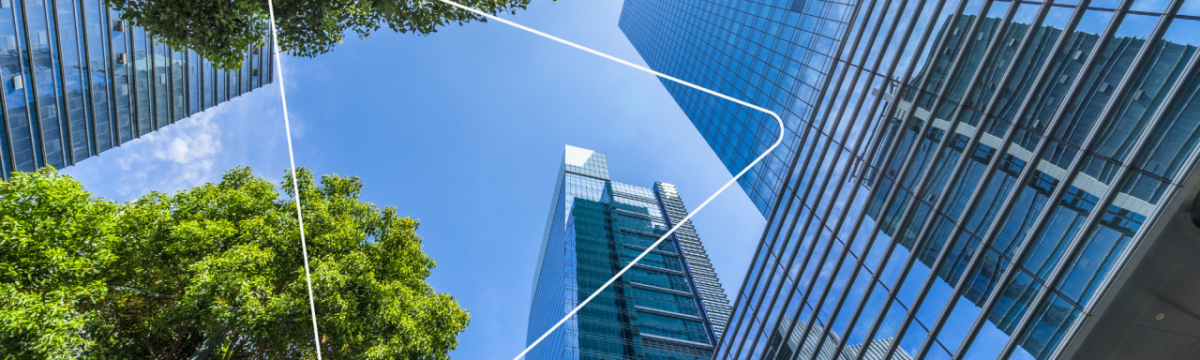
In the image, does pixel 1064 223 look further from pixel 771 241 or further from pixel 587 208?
pixel 587 208

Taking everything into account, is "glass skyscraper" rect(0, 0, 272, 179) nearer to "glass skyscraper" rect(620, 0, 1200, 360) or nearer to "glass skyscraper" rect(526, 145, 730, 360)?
"glass skyscraper" rect(620, 0, 1200, 360)

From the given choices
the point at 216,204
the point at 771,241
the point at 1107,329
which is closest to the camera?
the point at 1107,329

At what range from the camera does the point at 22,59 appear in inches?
838

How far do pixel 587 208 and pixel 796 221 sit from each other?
209 ft

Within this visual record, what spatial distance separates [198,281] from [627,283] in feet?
206

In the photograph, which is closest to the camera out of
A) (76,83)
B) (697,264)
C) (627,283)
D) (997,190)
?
(997,190)

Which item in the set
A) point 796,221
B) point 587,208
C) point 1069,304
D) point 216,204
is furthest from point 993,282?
point 587,208

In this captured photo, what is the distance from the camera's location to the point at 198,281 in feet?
27.8

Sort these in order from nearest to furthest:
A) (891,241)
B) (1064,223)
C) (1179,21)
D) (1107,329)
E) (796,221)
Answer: (1179,21) < (1107,329) < (1064,223) < (891,241) < (796,221)

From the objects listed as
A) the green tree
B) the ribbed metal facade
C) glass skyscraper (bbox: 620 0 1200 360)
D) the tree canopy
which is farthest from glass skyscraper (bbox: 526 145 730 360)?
the tree canopy

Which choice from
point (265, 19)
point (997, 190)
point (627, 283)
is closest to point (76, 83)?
point (265, 19)

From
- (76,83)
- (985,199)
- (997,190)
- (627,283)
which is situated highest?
(997,190)

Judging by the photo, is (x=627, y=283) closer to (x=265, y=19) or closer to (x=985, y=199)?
(x=985, y=199)

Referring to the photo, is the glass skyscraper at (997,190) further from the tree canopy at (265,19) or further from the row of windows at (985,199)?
the tree canopy at (265,19)
